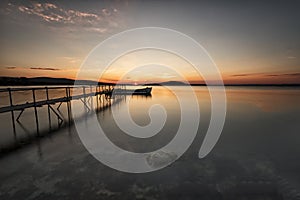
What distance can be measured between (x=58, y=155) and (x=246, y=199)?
6501 mm

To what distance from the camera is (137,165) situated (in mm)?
5719

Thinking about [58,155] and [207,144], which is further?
[207,144]

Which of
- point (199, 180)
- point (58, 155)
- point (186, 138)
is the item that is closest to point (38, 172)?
point (58, 155)

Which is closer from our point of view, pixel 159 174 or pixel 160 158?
pixel 159 174

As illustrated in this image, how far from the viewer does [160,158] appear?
20.8ft

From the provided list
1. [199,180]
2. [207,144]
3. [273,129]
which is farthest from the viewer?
[273,129]

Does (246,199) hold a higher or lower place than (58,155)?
higher

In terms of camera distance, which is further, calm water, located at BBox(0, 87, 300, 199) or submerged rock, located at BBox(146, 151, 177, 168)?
submerged rock, located at BBox(146, 151, 177, 168)

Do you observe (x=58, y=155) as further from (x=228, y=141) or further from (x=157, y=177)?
(x=228, y=141)

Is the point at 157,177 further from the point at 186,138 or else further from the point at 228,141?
the point at 228,141

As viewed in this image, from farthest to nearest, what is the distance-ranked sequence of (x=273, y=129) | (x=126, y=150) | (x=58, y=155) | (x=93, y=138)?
1. (x=273, y=129)
2. (x=93, y=138)
3. (x=126, y=150)
4. (x=58, y=155)

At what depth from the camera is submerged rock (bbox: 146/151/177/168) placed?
582 centimetres

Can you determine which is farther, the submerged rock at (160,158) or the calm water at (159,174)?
the submerged rock at (160,158)

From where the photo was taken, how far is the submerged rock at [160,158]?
19.1ft
